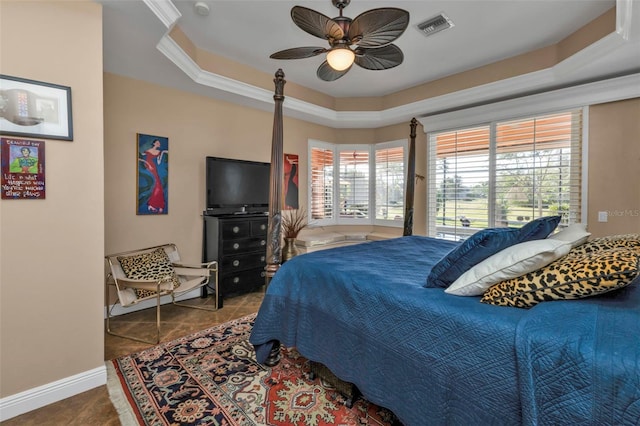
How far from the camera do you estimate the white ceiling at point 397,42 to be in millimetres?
2441

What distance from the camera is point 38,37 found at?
1754mm

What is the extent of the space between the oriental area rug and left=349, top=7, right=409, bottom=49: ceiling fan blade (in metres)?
2.45

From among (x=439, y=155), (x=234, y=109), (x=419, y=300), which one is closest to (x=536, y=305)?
(x=419, y=300)

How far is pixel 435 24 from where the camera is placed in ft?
9.56

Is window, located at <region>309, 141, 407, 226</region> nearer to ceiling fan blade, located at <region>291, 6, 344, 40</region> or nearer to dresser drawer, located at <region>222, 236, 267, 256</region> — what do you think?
dresser drawer, located at <region>222, 236, 267, 256</region>

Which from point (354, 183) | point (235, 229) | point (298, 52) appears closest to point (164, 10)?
point (298, 52)

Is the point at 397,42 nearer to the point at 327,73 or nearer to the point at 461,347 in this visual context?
the point at 327,73

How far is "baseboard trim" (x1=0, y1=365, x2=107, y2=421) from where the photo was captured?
1.69m

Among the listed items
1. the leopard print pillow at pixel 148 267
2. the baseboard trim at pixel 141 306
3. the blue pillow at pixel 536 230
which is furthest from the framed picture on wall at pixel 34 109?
the blue pillow at pixel 536 230

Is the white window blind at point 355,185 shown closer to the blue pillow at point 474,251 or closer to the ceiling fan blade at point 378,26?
the ceiling fan blade at point 378,26

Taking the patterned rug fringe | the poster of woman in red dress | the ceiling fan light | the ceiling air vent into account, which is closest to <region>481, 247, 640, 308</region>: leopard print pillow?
the ceiling fan light

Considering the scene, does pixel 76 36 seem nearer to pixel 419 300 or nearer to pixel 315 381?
pixel 419 300

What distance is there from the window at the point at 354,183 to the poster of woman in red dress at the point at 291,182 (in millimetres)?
328

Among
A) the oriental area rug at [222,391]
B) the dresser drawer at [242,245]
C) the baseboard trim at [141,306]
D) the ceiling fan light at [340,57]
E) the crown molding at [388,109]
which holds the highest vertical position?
the crown molding at [388,109]
